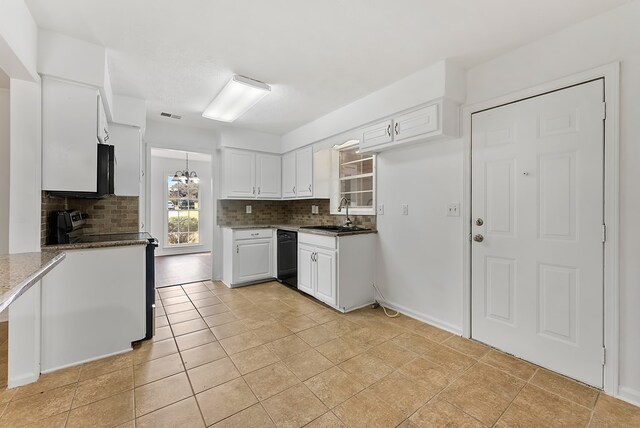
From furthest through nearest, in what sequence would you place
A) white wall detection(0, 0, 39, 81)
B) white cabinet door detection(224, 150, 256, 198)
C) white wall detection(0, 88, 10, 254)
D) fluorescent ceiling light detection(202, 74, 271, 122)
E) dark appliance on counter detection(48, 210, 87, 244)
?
white cabinet door detection(224, 150, 256, 198), fluorescent ceiling light detection(202, 74, 271, 122), white wall detection(0, 88, 10, 254), dark appliance on counter detection(48, 210, 87, 244), white wall detection(0, 0, 39, 81)

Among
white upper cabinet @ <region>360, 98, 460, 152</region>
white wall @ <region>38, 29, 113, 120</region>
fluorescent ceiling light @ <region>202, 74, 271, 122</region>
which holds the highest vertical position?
fluorescent ceiling light @ <region>202, 74, 271, 122</region>

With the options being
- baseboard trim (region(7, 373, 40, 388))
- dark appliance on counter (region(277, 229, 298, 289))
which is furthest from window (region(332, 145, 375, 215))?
baseboard trim (region(7, 373, 40, 388))

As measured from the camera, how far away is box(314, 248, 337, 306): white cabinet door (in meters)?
3.13

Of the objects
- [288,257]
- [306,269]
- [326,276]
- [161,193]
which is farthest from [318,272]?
[161,193]

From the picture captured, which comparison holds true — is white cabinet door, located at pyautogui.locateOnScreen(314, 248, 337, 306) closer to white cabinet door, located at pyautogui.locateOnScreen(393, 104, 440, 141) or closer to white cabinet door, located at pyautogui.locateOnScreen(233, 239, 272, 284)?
white cabinet door, located at pyautogui.locateOnScreen(233, 239, 272, 284)

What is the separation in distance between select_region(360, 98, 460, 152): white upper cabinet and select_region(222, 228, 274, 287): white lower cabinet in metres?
2.20

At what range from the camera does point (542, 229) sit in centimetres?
208

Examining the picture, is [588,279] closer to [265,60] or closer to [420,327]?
[420,327]

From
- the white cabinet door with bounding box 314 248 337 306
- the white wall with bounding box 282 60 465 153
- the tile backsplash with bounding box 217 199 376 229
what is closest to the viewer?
the white wall with bounding box 282 60 465 153

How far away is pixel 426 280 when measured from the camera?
2.83m

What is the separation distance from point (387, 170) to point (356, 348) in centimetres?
191

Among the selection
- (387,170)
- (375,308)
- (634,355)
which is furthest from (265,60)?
(634,355)

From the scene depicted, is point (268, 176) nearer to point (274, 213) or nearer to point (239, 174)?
point (239, 174)

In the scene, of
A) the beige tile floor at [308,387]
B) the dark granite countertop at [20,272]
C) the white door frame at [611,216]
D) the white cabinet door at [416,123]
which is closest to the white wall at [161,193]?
the beige tile floor at [308,387]
